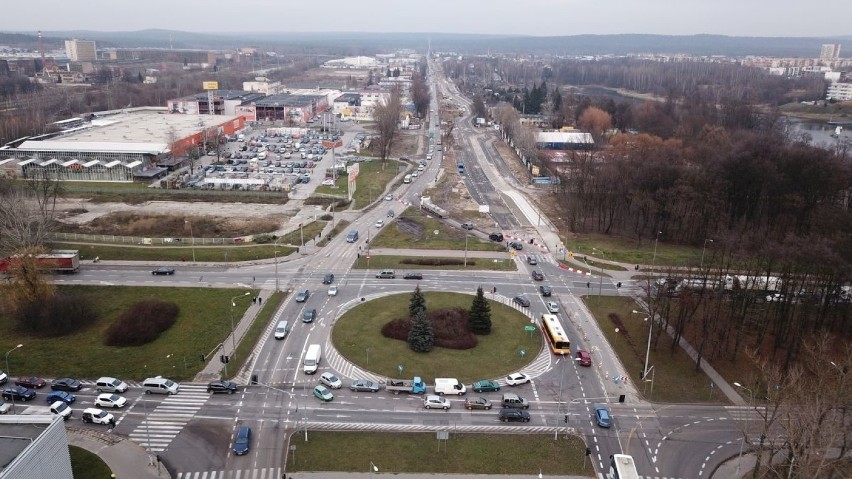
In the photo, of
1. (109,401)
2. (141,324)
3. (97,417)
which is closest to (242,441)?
(97,417)

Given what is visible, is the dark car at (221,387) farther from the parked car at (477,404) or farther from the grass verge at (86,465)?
the parked car at (477,404)

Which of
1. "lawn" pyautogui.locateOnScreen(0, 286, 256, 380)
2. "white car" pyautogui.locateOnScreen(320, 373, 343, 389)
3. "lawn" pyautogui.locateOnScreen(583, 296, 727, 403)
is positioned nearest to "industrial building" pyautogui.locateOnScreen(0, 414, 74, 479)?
"lawn" pyautogui.locateOnScreen(0, 286, 256, 380)

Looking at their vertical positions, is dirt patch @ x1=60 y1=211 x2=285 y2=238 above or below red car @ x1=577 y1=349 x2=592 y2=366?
below

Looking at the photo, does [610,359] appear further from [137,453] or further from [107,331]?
[107,331]

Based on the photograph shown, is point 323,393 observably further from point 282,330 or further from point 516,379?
point 516,379

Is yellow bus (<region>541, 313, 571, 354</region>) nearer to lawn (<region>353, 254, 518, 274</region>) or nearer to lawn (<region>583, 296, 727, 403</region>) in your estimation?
lawn (<region>583, 296, 727, 403</region>)
